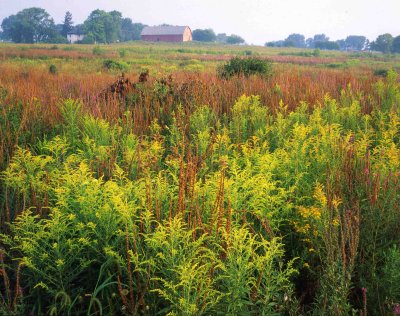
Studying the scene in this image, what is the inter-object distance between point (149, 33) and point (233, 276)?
120m

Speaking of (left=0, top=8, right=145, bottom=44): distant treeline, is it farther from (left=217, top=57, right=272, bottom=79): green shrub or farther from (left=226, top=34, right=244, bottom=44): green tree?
(left=217, top=57, right=272, bottom=79): green shrub

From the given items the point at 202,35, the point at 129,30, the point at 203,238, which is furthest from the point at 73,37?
the point at 203,238

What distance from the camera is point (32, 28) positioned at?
→ 307 ft

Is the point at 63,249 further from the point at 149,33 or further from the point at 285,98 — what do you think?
the point at 149,33

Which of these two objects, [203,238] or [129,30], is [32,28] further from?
[203,238]

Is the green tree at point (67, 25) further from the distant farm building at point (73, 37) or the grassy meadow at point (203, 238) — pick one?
the grassy meadow at point (203, 238)

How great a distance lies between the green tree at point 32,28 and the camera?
92750 mm

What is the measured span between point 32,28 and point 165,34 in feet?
127

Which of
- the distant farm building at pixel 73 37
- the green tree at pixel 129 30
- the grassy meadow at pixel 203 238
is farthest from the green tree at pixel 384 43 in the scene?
the grassy meadow at pixel 203 238

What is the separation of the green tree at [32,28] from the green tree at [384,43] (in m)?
85.5

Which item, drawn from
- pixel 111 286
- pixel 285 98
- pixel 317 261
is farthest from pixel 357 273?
pixel 285 98

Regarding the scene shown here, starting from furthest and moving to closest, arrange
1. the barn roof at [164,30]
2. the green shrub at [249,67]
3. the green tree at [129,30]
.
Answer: the green tree at [129,30] < the barn roof at [164,30] < the green shrub at [249,67]

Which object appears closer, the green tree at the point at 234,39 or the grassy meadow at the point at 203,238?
the grassy meadow at the point at 203,238

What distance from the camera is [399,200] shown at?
302 centimetres
